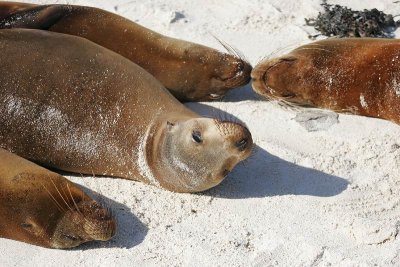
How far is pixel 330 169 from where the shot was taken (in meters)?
6.12

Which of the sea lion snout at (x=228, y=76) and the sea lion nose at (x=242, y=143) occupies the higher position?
the sea lion nose at (x=242, y=143)

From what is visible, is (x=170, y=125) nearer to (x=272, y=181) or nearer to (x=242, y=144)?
(x=242, y=144)

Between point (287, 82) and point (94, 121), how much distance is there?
1.78 meters

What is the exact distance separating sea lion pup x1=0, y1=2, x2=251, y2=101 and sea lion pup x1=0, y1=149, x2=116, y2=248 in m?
1.70

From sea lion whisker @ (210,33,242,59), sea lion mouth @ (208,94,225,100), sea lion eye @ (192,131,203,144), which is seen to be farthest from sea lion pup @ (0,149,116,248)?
sea lion whisker @ (210,33,242,59)

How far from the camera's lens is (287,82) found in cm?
697

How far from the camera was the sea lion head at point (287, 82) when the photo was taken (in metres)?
6.93

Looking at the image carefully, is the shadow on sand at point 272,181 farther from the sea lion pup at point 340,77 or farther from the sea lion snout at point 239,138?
the sea lion pup at point 340,77

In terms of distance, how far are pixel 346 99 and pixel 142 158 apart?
185 centimetres

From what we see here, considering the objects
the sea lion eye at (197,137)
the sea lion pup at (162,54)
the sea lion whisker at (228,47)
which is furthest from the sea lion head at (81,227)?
the sea lion whisker at (228,47)

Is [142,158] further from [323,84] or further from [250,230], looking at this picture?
[323,84]

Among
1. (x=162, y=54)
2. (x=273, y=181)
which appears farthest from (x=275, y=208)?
(x=162, y=54)

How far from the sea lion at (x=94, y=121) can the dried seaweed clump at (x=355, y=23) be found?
199 centimetres

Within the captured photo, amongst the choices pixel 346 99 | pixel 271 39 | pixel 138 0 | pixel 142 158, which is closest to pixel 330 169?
pixel 346 99
